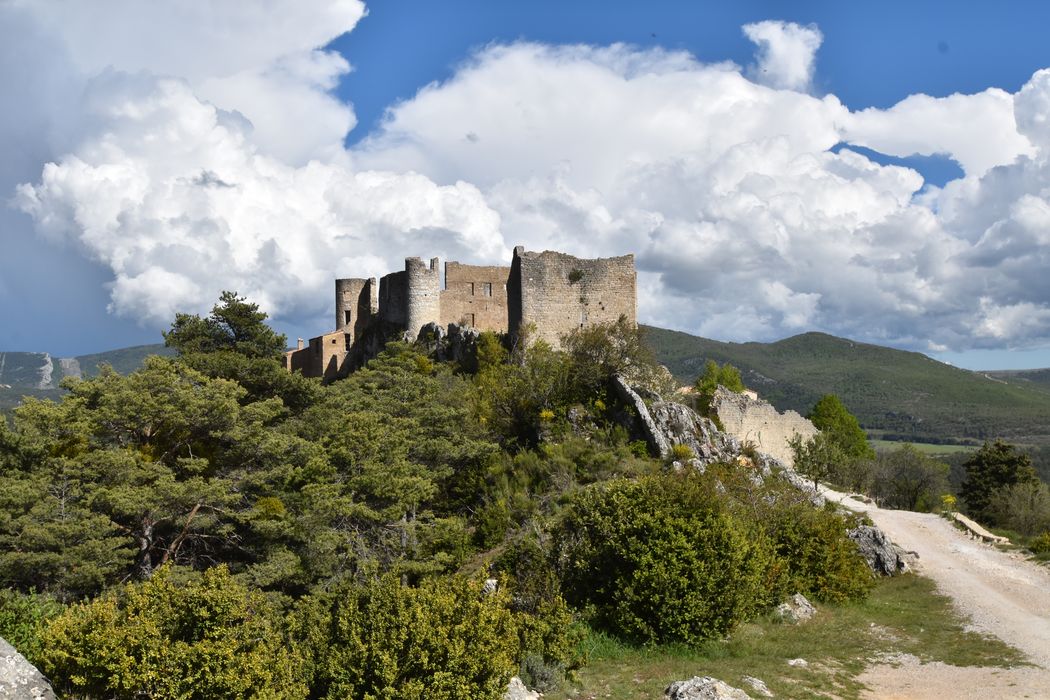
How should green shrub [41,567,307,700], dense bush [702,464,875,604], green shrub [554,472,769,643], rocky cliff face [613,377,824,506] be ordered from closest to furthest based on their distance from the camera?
1. green shrub [41,567,307,700]
2. green shrub [554,472,769,643]
3. dense bush [702,464,875,604]
4. rocky cliff face [613,377,824,506]

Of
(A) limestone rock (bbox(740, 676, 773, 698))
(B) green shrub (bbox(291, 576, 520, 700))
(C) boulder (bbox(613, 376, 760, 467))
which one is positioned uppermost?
(C) boulder (bbox(613, 376, 760, 467))

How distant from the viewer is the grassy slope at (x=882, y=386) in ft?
486

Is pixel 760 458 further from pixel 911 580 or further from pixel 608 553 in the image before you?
pixel 608 553

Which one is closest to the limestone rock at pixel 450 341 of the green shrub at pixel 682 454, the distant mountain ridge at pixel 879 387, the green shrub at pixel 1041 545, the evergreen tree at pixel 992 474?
the green shrub at pixel 682 454

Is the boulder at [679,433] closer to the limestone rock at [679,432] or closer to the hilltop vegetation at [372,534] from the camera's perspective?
the limestone rock at [679,432]

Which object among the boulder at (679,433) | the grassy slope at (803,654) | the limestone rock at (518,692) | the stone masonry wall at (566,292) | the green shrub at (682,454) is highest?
the stone masonry wall at (566,292)

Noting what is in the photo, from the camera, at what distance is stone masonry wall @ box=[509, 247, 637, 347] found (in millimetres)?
34969

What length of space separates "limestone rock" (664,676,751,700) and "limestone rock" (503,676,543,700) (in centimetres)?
209

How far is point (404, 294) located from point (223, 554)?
2098 cm

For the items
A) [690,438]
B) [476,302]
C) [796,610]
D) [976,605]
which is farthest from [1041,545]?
[476,302]

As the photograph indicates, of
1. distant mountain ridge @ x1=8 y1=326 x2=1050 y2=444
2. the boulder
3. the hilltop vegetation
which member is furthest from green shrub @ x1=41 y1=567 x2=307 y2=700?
distant mountain ridge @ x1=8 y1=326 x2=1050 y2=444

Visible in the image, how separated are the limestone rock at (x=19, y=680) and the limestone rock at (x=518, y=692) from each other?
5686 mm

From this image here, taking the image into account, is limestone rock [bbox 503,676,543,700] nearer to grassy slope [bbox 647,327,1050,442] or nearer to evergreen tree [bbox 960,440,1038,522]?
evergreen tree [bbox 960,440,1038,522]

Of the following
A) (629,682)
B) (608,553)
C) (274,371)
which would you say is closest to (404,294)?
(274,371)
